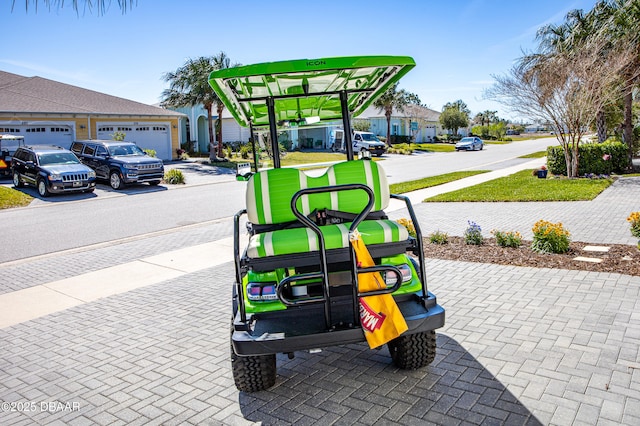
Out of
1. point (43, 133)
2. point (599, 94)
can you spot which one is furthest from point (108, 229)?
point (43, 133)

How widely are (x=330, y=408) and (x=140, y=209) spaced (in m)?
12.6

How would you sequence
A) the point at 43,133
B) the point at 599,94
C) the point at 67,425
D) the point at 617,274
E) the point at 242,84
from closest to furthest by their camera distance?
the point at 67,425, the point at 242,84, the point at 617,274, the point at 599,94, the point at 43,133

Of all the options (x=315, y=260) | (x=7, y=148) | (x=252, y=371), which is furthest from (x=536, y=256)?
(x=7, y=148)

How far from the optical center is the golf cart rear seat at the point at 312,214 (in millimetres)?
3562

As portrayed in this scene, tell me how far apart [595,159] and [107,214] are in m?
17.4

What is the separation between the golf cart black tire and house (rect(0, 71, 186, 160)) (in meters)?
26.3

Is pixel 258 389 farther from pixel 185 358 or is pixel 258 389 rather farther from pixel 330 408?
pixel 185 358

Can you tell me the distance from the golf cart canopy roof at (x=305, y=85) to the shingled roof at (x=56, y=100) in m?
24.7

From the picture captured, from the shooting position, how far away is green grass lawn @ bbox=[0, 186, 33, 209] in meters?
16.3

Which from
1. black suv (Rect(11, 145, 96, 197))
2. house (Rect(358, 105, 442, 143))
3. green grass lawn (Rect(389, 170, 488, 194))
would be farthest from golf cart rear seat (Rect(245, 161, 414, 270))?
house (Rect(358, 105, 442, 143))

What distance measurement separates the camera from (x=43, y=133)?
1041 inches

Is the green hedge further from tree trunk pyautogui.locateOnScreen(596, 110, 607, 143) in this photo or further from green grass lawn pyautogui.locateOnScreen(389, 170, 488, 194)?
green grass lawn pyautogui.locateOnScreen(389, 170, 488, 194)

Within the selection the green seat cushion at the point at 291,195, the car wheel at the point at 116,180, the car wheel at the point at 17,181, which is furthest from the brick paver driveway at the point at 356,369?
the car wheel at the point at 17,181

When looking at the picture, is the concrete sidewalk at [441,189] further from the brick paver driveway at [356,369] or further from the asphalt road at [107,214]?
the brick paver driveway at [356,369]
